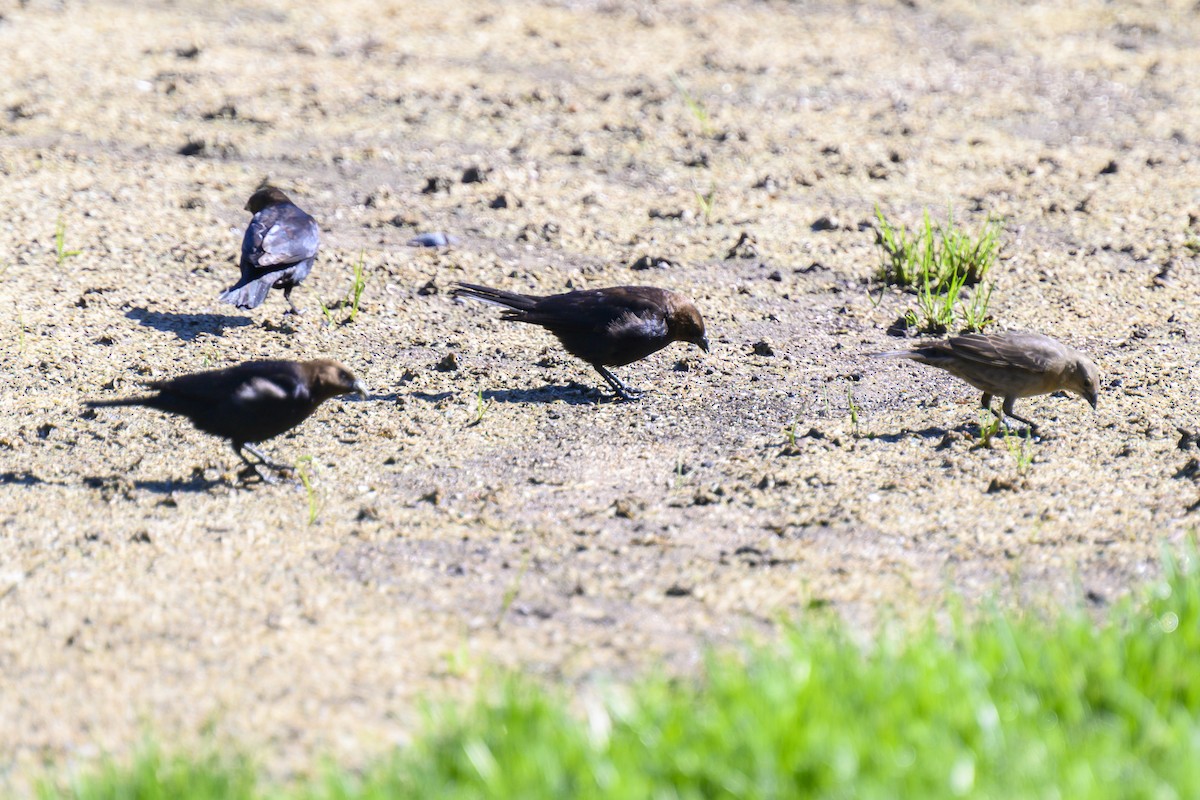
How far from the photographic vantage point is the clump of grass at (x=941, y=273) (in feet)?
22.3

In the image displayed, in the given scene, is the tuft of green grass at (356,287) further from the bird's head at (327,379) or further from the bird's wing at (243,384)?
the bird's wing at (243,384)

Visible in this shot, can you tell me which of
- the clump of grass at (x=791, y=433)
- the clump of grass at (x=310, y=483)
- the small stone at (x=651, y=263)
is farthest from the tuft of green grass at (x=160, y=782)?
the small stone at (x=651, y=263)

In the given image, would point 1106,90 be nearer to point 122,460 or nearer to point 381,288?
point 381,288

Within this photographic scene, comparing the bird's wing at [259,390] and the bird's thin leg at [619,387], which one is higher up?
the bird's wing at [259,390]

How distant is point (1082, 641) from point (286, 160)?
274 inches

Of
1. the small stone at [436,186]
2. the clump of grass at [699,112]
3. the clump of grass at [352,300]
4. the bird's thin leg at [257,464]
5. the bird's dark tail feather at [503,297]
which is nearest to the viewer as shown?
the bird's thin leg at [257,464]

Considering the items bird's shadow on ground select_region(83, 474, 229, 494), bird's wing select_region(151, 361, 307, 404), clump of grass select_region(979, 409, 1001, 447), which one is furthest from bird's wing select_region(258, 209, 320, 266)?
clump of grass select_region(979, 409, 1001, 447)

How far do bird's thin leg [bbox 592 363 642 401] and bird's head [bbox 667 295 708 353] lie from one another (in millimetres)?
336

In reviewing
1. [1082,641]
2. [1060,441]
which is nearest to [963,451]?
[1060,441]

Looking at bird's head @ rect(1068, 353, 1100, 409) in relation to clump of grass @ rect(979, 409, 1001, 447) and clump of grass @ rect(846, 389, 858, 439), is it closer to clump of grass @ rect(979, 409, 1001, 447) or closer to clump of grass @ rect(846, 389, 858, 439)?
clump of grass @ rect(979, 409, 1001, 447)

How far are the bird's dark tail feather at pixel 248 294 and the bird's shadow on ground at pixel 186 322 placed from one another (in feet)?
0.58

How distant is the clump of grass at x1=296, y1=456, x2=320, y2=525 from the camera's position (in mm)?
4852

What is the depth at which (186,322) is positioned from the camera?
6785 millimetres

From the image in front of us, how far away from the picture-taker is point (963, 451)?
5.47m
